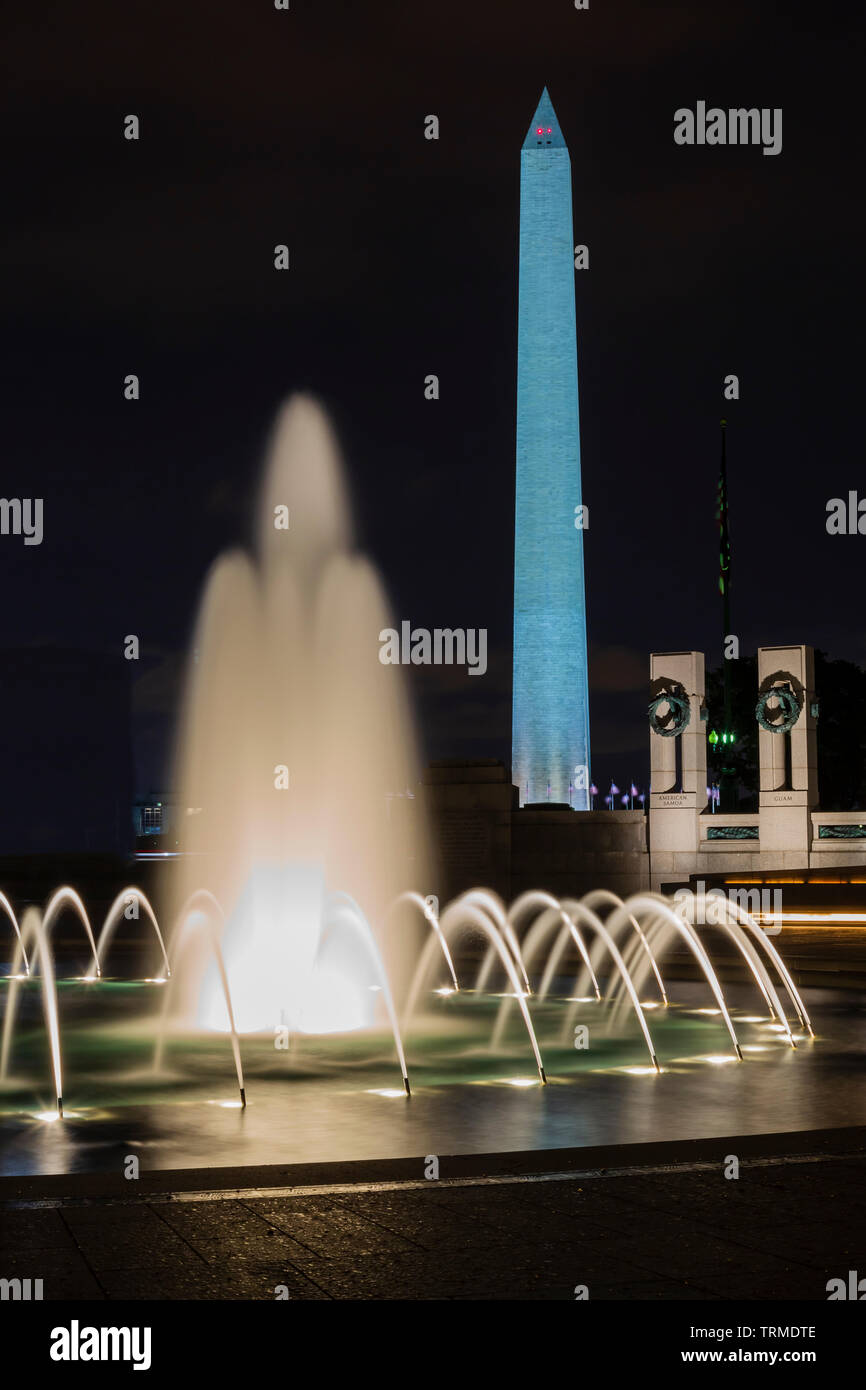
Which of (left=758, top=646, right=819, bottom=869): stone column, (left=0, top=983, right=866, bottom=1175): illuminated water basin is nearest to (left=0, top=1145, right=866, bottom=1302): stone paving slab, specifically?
(left=0, top=983, right=866, bottom=1175): illuminated water basin

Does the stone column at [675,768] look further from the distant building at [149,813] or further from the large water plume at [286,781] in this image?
the distant building at [149,813]

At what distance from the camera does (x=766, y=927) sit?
29516 mm

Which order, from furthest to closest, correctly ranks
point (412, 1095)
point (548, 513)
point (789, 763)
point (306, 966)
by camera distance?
1. point (548, 513)
2. point (789, 763)
3. point (306, 966)
4. point (412, 1095)

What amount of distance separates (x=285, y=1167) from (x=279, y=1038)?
6.66 metres

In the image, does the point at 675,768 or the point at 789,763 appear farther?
the point at 675,768

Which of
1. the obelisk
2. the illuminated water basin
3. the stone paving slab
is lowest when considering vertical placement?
the illuminated water basin

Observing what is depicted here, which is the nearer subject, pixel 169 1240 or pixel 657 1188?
pixel 169 1240

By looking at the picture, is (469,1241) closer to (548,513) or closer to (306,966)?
(306,966)

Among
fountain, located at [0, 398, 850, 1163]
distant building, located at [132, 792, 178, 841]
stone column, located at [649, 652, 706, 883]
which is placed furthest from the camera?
distant building, located at [132, 792, 178, 841]

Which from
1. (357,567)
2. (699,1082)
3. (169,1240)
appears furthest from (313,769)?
(169,1240)

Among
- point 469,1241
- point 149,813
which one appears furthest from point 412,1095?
point 149,813

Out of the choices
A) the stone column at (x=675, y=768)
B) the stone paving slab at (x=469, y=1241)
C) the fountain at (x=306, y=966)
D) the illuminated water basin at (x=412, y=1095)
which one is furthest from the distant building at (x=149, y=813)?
the stone paving slab at (x=469, y=1241)

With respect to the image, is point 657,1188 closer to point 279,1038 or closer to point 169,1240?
point 169,1240

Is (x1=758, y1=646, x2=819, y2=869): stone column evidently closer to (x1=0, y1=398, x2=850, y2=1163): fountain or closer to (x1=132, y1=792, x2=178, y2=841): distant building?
(x1=0, y1=398, x2=850, y2=1163): fountain
